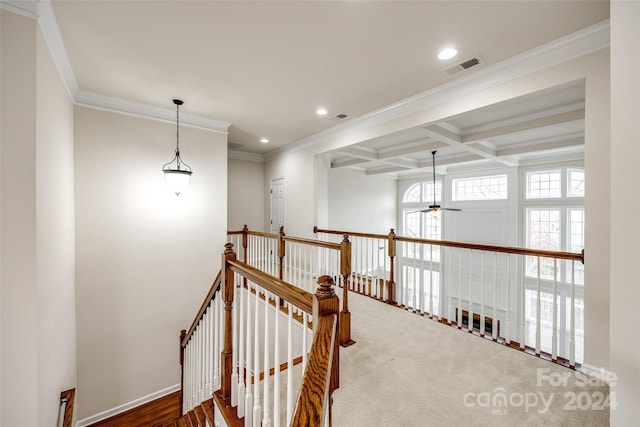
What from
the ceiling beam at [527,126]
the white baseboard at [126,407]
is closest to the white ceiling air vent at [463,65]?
the ceiling beam at [527,126]

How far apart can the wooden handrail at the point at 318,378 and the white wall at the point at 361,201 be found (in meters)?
6.43

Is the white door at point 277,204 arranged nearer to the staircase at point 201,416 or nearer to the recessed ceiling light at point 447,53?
the staircase at point 201,416

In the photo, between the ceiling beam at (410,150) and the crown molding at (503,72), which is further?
the ceiling beam at (410,150)

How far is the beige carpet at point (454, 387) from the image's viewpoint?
1.73 m

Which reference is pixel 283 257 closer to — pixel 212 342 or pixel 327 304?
A: pixel 212 342

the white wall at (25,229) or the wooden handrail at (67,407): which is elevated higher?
the white wall at (25,229)

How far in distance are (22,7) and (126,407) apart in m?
4.37

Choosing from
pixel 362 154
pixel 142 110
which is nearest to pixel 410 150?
pixel 362 154

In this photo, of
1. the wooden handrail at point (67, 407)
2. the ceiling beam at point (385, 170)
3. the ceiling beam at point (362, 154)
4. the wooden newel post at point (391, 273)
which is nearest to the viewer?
the wooden handrail at point (67, 407)

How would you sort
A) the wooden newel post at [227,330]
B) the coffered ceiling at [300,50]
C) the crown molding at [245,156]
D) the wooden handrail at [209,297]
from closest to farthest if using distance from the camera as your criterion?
1. the wooden newel post at [227,330]
2. the coffered ceiling at [300,50]
3. the wooden handrail at [209,297]
4. the crown molding at [245,156]

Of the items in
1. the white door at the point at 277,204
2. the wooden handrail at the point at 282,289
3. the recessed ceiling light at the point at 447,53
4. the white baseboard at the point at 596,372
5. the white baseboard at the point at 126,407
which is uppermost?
the recessed ceiling light at the point at 447,53

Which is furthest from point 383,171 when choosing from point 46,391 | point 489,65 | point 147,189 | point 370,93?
point 46,391

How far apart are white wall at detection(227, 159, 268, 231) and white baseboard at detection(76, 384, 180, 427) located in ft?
10.7

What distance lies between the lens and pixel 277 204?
6.21 m
